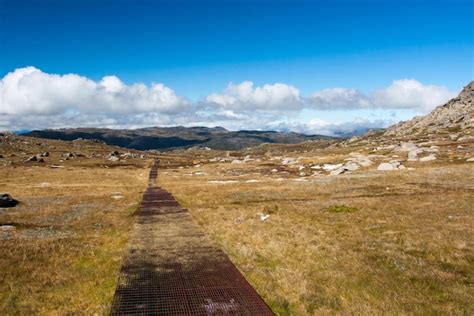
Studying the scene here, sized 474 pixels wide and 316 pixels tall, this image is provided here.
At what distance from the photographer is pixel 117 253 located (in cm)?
2061

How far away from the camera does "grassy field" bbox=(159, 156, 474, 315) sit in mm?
13914

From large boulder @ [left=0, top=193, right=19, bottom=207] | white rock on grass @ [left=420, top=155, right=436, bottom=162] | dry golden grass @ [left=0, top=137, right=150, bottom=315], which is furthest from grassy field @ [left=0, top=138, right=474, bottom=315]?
white rock on grass @ [left=420, top=155, right=436, bottom=162]

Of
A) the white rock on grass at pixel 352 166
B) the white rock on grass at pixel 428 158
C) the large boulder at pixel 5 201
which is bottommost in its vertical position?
the white rock on grass at pixel 352 166

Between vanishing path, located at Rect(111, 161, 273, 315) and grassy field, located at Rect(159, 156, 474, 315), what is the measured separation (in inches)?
36.9

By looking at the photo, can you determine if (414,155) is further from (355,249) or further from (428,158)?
(355,249)

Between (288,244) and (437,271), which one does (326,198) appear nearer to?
(288,244)

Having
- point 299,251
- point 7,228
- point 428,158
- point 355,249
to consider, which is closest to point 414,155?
point 428,158

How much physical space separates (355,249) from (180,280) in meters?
10.3

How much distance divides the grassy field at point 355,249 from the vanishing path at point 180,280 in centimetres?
94

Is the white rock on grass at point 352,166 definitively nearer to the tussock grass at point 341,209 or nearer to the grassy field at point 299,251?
the grassy field at point 299,251

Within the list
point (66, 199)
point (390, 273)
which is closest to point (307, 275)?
point (390, 273)

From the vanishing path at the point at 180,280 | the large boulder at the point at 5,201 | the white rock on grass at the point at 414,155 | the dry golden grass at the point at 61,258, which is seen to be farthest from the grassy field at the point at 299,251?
the white rock on grass at the point at 414,155

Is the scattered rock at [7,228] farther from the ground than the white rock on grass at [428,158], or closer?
closer

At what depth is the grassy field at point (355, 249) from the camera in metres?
13.9
